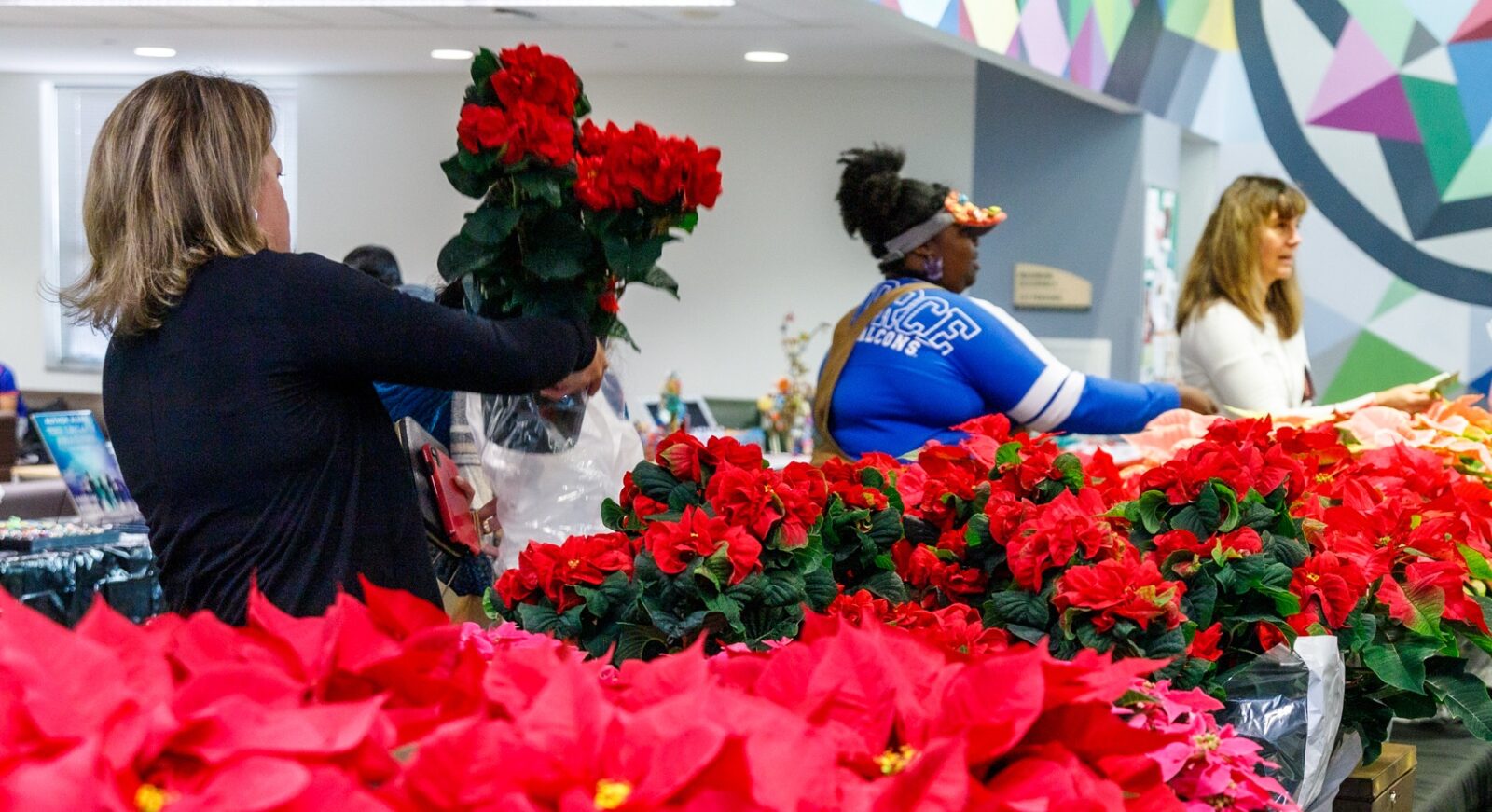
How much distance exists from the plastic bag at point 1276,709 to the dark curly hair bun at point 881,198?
1.79 m

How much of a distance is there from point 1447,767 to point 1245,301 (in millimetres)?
1722

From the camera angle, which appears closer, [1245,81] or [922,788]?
[922,788]

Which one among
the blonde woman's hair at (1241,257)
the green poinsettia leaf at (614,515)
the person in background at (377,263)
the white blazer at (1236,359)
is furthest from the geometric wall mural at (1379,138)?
the green poinsettia leaf at (614,515)

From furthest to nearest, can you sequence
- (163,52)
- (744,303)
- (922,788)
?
1. (744,303)
2. (163,52)
3. (922,788)

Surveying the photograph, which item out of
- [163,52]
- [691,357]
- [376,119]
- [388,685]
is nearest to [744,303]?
[691,357]

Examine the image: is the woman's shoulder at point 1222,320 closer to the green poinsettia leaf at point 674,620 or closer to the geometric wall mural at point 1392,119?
the green poinsettia leaf at point 674,620

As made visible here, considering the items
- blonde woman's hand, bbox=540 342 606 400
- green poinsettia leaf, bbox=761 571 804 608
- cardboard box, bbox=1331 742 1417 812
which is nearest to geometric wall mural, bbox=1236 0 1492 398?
cardboard box, bbox=1331 742 1417 812

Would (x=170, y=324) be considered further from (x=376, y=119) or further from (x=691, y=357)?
(x=376, y=119)

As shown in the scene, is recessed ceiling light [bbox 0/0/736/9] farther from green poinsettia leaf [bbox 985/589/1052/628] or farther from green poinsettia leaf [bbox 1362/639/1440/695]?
green poinsettia leaf [bbox 985/589/1052/628]

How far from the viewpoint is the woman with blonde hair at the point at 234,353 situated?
1.61 meters

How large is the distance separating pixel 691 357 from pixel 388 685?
318 inches

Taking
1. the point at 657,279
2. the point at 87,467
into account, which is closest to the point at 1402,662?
the point at 657,279

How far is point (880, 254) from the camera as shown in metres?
3.28

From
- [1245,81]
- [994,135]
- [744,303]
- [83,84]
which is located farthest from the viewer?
[83,84]
